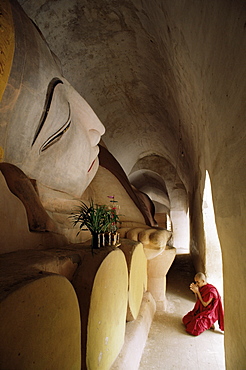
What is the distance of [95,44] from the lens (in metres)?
4.52

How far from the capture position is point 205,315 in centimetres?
389

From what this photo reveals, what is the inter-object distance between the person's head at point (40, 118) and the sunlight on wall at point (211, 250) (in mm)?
2602

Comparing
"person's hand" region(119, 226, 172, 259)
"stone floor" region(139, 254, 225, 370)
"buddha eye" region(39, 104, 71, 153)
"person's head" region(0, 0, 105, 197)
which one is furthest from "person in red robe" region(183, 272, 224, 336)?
"buddha eye" region(39, 104, 71, 153)

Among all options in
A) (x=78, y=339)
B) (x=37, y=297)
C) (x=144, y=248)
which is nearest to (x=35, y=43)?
(x=37, y=297)

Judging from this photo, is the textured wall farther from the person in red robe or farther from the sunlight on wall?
the person in red robe

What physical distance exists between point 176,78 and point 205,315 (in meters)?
3.82

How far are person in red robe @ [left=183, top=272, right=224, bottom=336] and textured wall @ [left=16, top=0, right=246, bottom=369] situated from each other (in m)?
1.70

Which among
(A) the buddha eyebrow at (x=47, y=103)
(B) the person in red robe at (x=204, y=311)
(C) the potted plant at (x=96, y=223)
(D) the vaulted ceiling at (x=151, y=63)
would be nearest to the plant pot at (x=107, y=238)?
(C) the potted plant at (x=96, y=223)

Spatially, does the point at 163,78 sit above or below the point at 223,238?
above

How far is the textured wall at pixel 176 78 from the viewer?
168cm

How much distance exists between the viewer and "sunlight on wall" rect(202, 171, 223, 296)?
4.55 meters

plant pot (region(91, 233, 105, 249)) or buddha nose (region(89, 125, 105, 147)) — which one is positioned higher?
buddha nose (region(89, 125, 105, 147))

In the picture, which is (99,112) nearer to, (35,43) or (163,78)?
(163,78)

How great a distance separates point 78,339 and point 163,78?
171 inches
